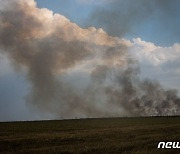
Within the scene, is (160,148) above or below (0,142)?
below

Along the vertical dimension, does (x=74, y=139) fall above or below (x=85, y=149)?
above

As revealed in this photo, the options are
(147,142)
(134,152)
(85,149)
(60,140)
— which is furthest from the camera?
(60,140)

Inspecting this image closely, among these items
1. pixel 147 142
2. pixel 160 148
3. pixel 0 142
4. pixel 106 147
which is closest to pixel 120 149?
pixel 106 147

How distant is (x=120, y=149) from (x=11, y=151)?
927 cm

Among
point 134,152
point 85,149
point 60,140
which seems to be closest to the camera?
point 134,152

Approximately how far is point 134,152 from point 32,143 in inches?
486

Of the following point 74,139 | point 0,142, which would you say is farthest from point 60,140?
point 0,142

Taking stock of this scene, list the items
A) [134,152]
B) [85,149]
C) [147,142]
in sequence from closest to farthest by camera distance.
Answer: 1. [134,152]
2. [85,149]
3. [147,142]

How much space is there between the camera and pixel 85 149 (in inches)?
1154

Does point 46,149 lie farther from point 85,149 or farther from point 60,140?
point 60,140

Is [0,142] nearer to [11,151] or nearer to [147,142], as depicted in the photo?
[11,151]

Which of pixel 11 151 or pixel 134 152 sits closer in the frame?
pixel 134 152

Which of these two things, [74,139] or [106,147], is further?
[74,139]

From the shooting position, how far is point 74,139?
38.6 meters
